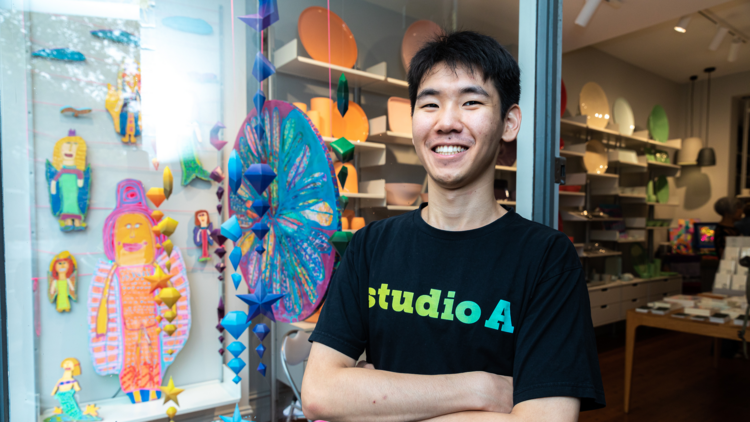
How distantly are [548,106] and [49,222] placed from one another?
141 cm

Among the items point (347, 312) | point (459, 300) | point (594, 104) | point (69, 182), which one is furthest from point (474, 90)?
point (594, 104)

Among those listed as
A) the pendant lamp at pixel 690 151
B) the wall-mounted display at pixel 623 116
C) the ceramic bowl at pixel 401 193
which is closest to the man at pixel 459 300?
the ceramic bowl at pixel 401 193

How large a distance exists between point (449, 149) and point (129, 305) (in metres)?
1.18

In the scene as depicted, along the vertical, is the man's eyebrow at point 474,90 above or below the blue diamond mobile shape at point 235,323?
above

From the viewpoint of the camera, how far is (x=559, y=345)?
71cm

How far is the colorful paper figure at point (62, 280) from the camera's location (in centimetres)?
126

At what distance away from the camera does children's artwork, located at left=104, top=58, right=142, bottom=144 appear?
1.34 meters

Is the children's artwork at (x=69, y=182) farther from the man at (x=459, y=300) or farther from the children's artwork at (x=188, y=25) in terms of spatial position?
the man at (x=459, y=300)

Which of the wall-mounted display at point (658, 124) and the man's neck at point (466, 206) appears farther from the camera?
the wall-mounted display at point (658, 124)

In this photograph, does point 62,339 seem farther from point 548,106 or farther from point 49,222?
point 548,106

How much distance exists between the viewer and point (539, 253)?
0.80 meters

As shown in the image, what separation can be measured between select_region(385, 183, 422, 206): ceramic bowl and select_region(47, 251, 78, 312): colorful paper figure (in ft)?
3.13

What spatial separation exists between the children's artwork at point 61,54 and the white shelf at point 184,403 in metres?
0.98

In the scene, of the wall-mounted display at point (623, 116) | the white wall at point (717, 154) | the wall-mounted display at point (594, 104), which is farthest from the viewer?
the white wall at point (717, 154)
